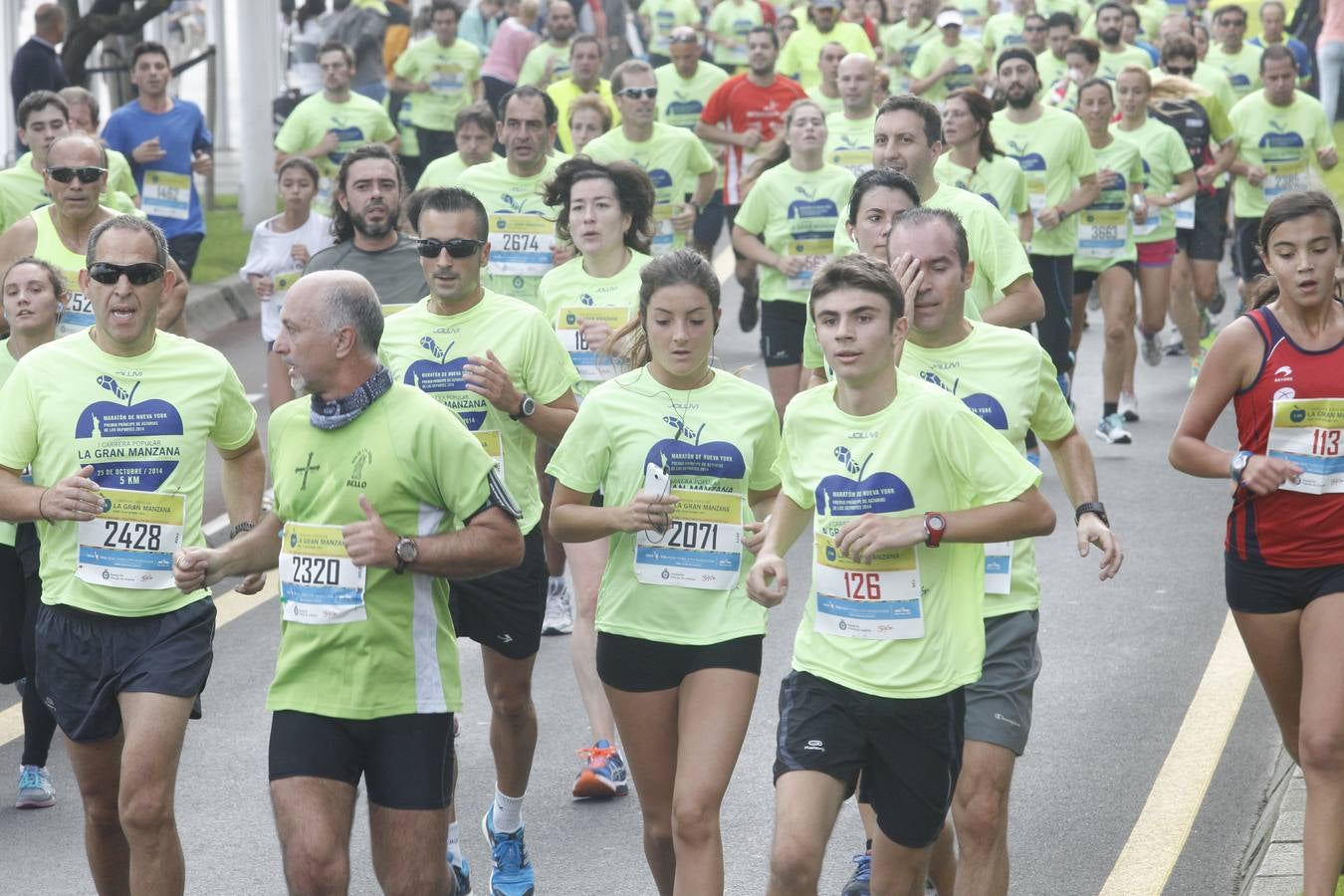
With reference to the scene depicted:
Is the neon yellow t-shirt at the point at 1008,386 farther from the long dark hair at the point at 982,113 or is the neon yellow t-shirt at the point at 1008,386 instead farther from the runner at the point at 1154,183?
the runner at the point at 1154,183

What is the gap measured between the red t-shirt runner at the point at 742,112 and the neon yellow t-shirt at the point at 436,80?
322cm

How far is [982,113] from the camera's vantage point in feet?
34.6

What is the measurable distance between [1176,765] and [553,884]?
2357 mm

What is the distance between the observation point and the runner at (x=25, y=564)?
23.4 feet

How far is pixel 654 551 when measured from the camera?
5.95m

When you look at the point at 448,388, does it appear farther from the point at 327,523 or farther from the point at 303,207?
the point at 303,207

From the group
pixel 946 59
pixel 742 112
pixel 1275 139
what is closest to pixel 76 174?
pixel 742 112

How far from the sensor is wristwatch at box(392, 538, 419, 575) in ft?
17.1

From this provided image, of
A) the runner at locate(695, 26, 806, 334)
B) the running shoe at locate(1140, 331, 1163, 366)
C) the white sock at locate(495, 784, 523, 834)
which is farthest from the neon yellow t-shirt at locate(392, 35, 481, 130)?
the white sock at locate(495, 784, 523, 834)

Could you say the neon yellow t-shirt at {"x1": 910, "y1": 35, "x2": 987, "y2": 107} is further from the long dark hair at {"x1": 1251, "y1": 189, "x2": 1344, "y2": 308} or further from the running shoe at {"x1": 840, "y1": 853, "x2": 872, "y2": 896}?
the running shoe at {"x1": 840, "y1": 853, "x2": 872, "y2": 896}

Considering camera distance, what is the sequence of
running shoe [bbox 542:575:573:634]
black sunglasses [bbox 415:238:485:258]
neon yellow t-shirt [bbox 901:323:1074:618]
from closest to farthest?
neon yellow t-shirt [bbox 901:323:1074:618] → black sunglasses [bbox 415:238:485:258] → running shoe [bbox 542:575:573:634]

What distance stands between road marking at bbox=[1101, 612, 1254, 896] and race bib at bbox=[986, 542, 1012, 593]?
1.13 meters

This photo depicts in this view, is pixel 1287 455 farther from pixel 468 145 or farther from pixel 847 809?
pixel 468 145

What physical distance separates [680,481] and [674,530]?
0.14m
